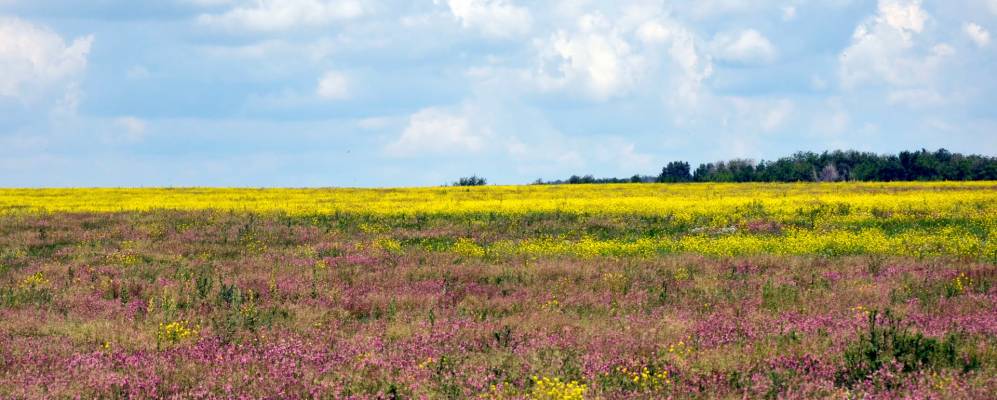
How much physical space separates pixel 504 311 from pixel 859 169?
11284 centimetres

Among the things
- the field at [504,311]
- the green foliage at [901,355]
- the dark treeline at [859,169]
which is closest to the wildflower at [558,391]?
the field at [504,311]

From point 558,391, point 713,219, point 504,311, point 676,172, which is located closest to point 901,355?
point 558,391

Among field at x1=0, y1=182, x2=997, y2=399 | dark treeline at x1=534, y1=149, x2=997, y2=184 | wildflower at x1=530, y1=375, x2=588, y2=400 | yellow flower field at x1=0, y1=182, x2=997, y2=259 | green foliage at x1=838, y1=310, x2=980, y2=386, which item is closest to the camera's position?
wildflower at x1=530, y1=375, x2=588, y2=400

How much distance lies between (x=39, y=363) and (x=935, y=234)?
23995mm

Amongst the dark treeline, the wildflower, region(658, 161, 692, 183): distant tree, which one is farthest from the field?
region(658, 161, 692, 183): distant tree

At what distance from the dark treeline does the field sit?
79044mm

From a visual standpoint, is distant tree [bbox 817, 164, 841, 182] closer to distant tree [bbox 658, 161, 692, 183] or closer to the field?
distant tree [bbox 658, 161, 692, 183]

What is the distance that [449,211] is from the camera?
1313 inches

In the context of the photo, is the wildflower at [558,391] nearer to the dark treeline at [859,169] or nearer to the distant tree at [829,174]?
the dark treeline at [859,169]

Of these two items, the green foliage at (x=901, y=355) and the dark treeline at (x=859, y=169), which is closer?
the green foliage at (x=901, y=355)

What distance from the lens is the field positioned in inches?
301

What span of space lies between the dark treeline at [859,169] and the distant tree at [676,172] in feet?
37.4

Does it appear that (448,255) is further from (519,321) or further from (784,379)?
(784,379)

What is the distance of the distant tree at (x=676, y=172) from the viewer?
450ft
